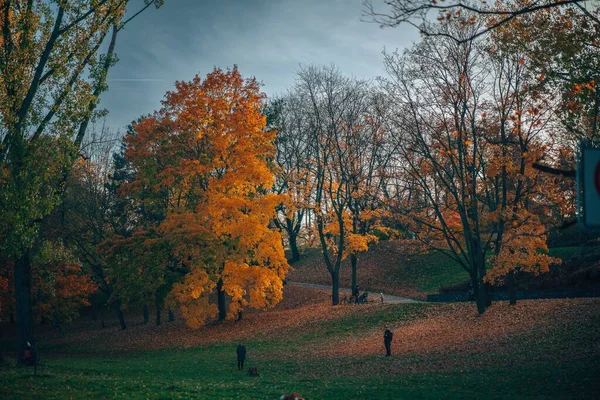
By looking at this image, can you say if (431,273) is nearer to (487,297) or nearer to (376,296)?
(376,296)

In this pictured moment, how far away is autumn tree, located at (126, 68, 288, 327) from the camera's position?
99.7ft

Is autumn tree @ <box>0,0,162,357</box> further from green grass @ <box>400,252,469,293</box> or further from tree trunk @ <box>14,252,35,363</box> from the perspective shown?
green grass @ <box>400,252,469,293</box>

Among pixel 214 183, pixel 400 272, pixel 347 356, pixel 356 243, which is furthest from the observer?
pixel 400 272

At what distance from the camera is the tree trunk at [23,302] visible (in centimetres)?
2073

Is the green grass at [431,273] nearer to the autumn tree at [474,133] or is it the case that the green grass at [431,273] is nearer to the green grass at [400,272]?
the green grass at [400,272]

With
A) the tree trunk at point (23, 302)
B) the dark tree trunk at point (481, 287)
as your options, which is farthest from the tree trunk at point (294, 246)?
the tree trunk at point (23, 302)

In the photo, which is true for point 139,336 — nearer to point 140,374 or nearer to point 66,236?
point 66,236

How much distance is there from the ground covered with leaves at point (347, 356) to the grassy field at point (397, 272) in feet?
33.2

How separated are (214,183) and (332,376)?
49.8 feet

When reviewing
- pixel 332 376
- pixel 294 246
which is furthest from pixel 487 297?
pixel 294 246

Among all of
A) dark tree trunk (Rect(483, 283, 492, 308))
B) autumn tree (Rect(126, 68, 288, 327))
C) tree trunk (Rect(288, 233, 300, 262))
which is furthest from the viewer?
tree trunk (Rect(288, 233, 300, 262))

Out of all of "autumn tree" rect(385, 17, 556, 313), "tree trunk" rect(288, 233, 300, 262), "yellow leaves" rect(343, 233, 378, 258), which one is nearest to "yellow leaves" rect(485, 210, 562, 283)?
"autumn tree" rect(385, 17, 556, 313)

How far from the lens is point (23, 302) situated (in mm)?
21141

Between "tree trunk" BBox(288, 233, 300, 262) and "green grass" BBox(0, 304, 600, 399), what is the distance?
1135 inches
